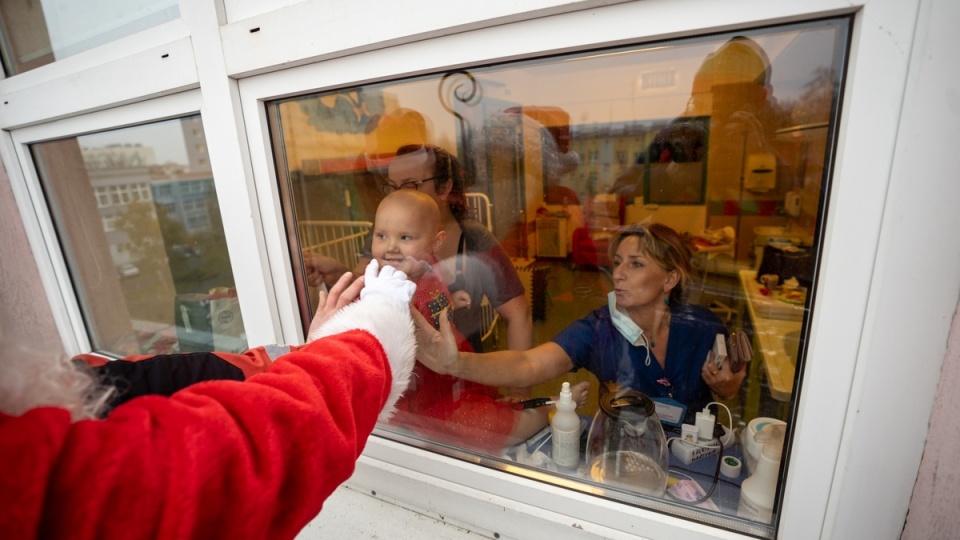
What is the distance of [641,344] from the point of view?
101 centimetres

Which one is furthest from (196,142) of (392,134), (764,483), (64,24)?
(764,483)

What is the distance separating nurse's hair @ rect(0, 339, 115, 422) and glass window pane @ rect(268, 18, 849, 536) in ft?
1.90

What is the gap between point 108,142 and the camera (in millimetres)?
1224

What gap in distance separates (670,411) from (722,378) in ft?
0.52

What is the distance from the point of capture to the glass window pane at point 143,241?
3.89 ft

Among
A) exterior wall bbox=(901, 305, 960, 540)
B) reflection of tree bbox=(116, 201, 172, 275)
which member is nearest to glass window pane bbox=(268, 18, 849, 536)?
exterior wall bbox=(901, 305, 960, 540)

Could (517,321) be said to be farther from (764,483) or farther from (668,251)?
(764,483)

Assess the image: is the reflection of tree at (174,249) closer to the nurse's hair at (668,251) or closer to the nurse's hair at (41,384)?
the nurse's hair at (41,384)

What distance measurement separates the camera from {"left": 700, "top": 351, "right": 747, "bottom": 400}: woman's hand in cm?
94

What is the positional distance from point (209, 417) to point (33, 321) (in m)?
1.72

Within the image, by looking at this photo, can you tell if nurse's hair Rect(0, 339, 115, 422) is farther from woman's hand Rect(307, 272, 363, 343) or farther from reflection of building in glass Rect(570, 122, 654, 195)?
reflection of building in glass Rect(570, 122, 654, 195)

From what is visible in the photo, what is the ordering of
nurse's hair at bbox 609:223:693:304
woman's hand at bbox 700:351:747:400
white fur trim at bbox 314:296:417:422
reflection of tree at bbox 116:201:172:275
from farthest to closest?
reflection of tree at bbox 116:201:172:275 → nurse's hair at bbox 609:223:693:304 → woman's hand at bbox 700:351:747:400 → white fur trim at bbox 314:296:417:422

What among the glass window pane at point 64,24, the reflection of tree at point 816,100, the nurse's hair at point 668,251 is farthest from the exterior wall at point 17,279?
the reflection of tree at point 816,100

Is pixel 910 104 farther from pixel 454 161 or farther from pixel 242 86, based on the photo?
pixel 242 86
